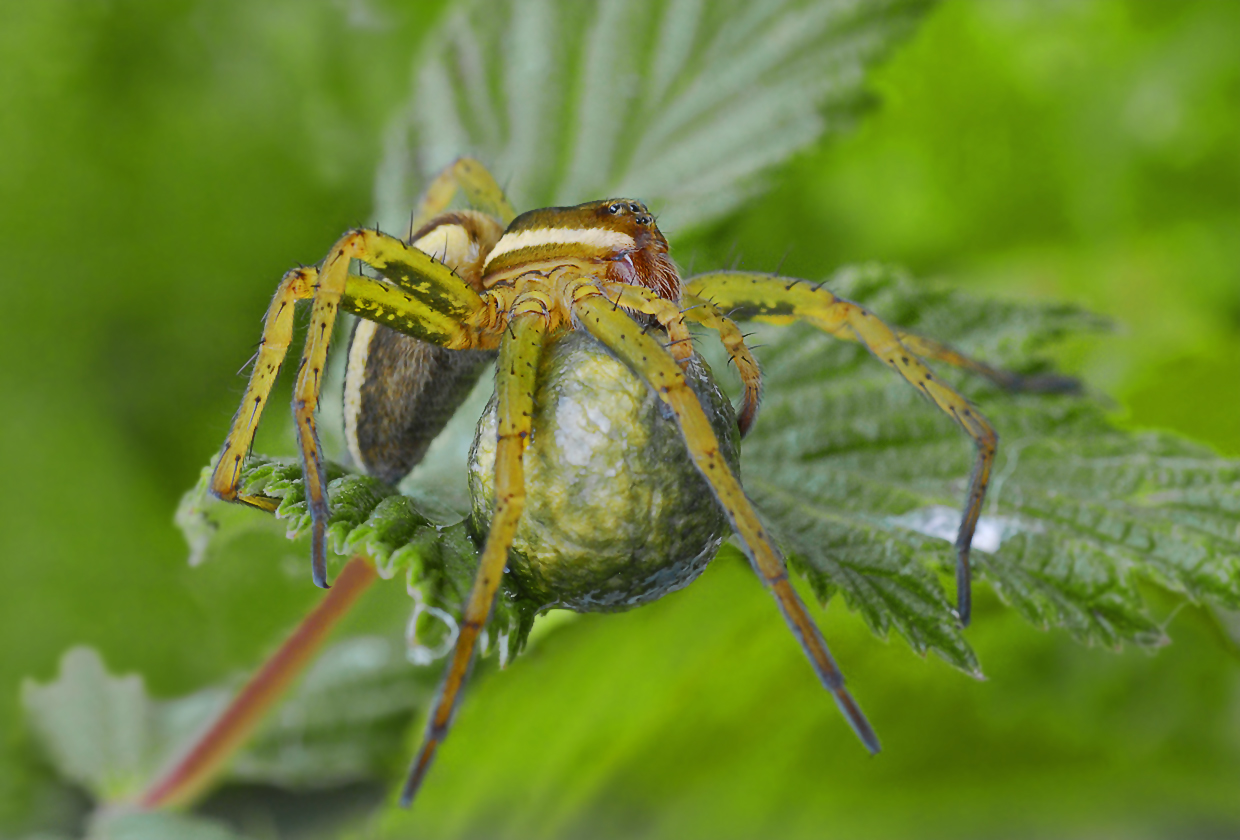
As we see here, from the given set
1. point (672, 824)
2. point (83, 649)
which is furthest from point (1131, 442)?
point (83, 649)

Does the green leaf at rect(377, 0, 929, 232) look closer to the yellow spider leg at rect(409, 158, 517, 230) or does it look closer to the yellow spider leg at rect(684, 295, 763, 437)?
the yellow spider leg at rect(409, 158, 517, 230)

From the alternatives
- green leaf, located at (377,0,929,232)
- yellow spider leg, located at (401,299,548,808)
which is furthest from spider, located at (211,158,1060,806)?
green leaf, located at (377,0,929,232)

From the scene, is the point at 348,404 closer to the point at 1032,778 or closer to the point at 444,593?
the point at 444,593

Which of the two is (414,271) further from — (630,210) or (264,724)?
(264,724)

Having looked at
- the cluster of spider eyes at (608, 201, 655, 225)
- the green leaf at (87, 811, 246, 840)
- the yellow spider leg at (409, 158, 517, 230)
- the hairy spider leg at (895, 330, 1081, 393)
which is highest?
the yellow spider leg at (409, 158, 517, 230)

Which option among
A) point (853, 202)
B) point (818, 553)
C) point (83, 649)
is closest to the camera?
point (818, 553)

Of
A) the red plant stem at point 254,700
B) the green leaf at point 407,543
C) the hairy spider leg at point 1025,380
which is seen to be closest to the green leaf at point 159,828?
the red plant stem at point 254,700

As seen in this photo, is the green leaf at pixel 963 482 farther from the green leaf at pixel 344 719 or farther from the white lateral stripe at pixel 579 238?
the green leaf at pixel 344 719

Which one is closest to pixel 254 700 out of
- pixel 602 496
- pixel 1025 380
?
pixel 602 496
